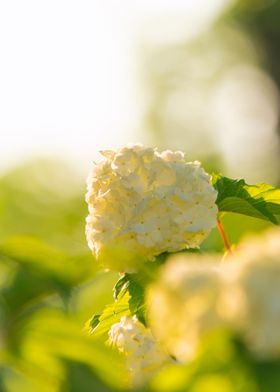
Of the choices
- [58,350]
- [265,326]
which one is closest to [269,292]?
[265,326]

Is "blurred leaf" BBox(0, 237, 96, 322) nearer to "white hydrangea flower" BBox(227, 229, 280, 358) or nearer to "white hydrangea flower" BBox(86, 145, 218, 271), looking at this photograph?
"white hydrangea flower" BBox(227, 229, 280, 358)

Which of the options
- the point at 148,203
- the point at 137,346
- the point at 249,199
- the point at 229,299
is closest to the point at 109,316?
the point at 137,346

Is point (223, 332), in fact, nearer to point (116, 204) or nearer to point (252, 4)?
point (116, 204)

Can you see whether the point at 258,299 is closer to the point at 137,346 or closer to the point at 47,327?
the point at 47,327

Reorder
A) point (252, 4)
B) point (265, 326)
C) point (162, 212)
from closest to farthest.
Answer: point (265, 326), point (162, 212), point (252, 4)

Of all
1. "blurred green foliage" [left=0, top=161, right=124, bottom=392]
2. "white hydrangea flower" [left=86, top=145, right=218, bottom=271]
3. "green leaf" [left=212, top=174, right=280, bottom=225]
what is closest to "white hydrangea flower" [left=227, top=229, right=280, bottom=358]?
"blurred green foliage" [left=0, top=161, right=124, bottom=392]
